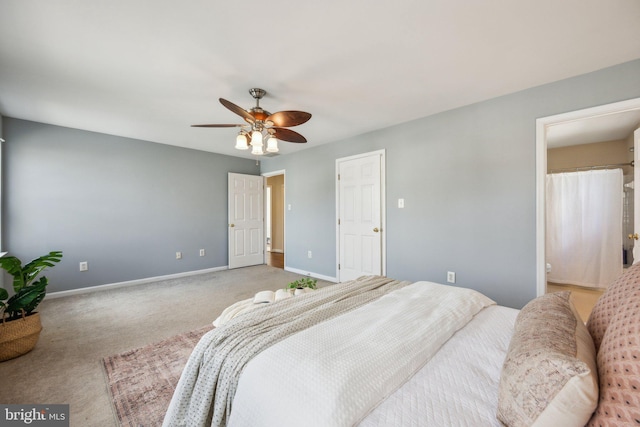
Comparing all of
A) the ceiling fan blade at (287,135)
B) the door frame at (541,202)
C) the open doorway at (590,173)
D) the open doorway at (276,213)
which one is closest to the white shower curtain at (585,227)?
the open doorway at (590,173)

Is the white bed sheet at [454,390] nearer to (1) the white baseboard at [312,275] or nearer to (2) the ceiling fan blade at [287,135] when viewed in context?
(2) the ceiling fan blade at [287,135]

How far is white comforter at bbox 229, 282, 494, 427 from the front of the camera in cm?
79

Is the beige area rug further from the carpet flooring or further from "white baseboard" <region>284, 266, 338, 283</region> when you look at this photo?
"white baseboard" <region>284, 266, 338, 283</region>

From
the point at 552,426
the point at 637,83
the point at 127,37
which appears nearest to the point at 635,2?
the point at 637,83

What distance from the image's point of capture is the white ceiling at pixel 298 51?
158 centimetres

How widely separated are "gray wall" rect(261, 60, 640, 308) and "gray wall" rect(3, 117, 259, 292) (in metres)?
3.17

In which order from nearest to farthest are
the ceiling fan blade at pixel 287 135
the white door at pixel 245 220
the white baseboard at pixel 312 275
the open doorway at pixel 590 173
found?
the ceiling fan blade at pixel 287 135 < the open doorway at pixel 590 173 < the white baseboard at pixel 312 275 < the white door at pixel 245 220

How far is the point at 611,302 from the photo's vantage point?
0.89 meters

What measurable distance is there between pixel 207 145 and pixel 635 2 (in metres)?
4.89

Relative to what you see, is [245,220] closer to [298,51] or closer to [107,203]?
[107,203]

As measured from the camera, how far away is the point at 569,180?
3.99 m

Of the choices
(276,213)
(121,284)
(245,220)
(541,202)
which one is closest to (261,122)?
(541,202)

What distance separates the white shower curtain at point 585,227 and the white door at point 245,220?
5.26 metres

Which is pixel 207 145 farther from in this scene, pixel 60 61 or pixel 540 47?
pixel 540 47
